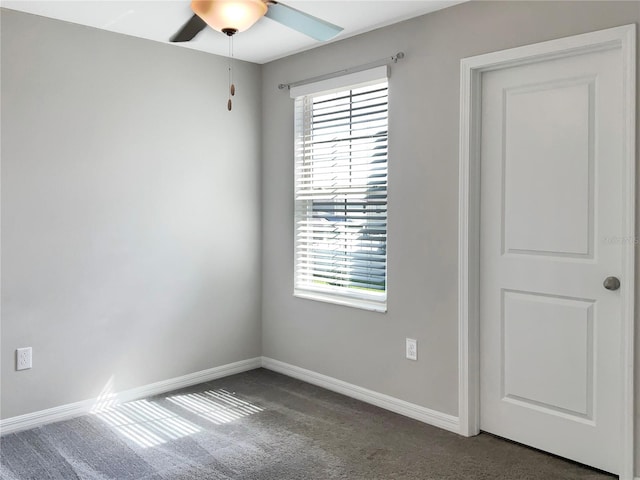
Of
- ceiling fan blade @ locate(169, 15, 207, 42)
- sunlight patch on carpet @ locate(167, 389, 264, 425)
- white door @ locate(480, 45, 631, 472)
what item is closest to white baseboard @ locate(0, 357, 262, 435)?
sunlight patch on carpet @ locate(167, 389, 264, 425)

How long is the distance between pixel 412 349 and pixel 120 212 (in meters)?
2.01

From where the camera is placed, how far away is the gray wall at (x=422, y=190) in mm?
2898

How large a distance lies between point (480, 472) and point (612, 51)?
2033mm

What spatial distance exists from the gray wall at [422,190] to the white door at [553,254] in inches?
6.9

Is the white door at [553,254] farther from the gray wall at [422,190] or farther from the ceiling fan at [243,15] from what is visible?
the ceiling fan at [243,15]

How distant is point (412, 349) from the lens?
335 cm

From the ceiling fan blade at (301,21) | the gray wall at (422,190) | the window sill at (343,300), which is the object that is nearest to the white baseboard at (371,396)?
the gray wall at (422,190)

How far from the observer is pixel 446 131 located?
312 centimetres

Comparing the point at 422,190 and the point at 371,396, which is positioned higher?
the point at 422,190

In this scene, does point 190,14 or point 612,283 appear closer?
A: point 612,283

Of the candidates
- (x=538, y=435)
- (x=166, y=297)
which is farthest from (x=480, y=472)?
(x=166, y=297)

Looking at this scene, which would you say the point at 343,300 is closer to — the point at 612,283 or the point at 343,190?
the point at 343,190

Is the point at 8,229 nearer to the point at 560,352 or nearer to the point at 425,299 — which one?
the point at 425,299

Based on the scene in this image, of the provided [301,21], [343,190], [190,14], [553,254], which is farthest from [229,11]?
[553,254]
